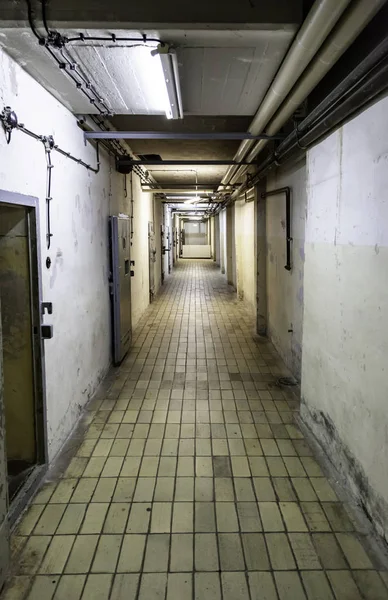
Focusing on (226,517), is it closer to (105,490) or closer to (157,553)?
(157,553)

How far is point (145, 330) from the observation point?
20.7 feet

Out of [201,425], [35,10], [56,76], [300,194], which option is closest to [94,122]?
[56,76]

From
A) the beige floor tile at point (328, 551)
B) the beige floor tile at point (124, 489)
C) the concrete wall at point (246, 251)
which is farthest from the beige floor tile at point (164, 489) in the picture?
A: the concrete wall at point (246, 251)

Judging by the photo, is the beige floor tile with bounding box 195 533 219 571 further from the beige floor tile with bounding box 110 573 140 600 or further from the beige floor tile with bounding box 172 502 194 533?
the beige floor tile with bounding box 110 573 140 600

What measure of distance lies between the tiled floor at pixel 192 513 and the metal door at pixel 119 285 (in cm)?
79

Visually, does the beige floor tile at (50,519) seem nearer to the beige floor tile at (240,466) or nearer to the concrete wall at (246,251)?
the beige floor tile at (240,466)

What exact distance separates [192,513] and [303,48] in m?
2.47

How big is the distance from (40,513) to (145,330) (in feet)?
13.6

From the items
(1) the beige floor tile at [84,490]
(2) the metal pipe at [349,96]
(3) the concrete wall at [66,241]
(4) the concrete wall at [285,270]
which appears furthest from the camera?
(4) the concrete wall at [285,270]

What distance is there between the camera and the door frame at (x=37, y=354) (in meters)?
2.33

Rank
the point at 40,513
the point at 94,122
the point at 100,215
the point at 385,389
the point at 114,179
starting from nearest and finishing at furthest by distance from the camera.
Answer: the point at 385,389 < the point at 40,513 < the point at 94,122 < the point at 100,215 < the point at 114,179

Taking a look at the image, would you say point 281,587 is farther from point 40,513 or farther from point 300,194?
point 300,194

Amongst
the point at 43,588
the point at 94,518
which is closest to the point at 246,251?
the point at 94,518

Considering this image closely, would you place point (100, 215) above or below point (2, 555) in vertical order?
above
